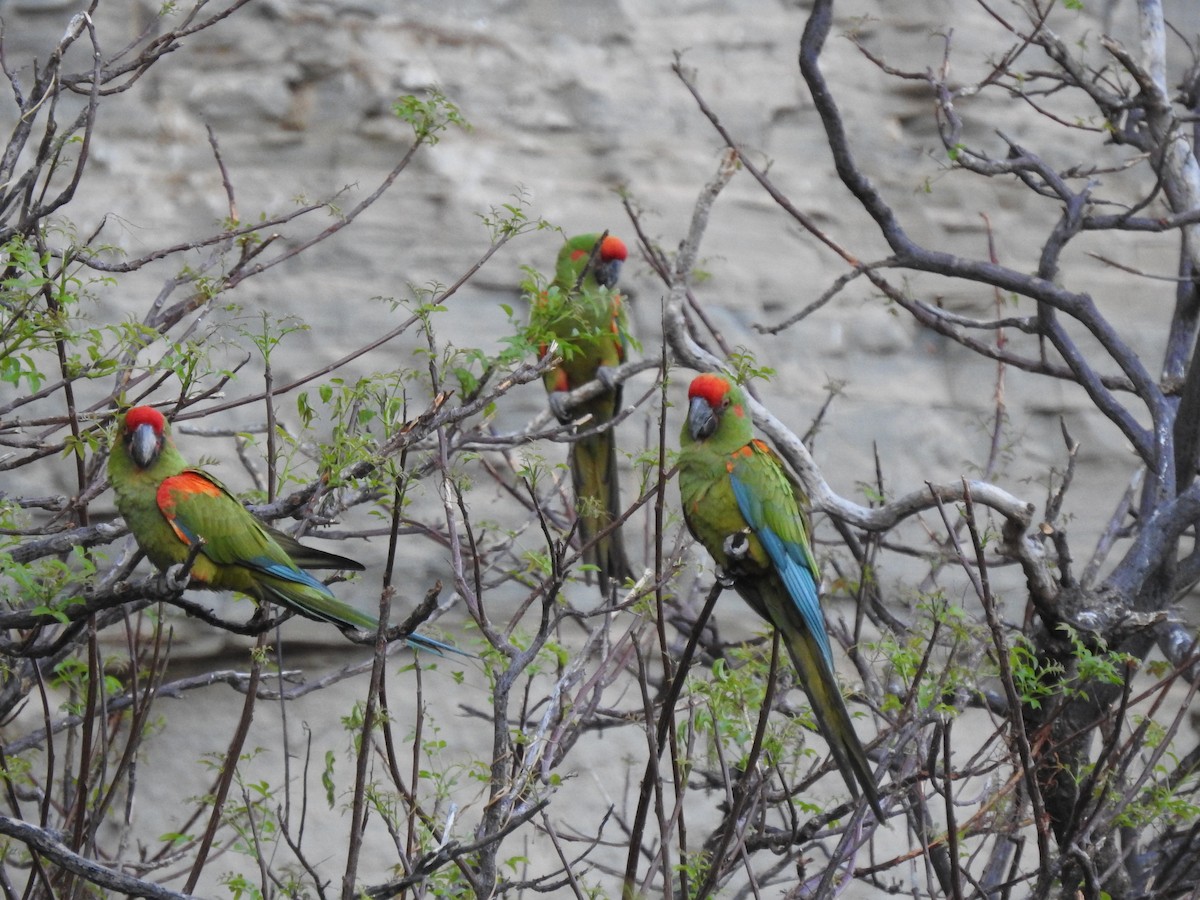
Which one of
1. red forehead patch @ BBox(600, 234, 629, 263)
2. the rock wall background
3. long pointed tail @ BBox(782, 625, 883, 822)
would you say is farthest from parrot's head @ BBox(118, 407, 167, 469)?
the rock wall background

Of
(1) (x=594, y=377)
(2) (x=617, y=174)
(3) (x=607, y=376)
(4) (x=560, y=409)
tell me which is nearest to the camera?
(3) (x=607, y=376)

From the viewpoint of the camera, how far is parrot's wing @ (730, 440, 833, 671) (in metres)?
2.52

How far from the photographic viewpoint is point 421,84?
505 centimetres

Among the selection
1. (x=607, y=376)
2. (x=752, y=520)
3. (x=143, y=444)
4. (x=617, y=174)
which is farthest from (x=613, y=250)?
(x=143, y=444)

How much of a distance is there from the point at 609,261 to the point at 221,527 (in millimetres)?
2055

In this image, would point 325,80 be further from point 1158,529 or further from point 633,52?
point 1158,529

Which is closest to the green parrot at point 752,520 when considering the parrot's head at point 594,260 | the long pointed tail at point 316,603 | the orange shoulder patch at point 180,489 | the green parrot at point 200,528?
the long pointed tail at point 316,603

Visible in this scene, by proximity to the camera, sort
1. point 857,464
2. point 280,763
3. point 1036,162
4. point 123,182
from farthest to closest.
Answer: point 857,464
point 123,182
point 280,763
point 1036,162

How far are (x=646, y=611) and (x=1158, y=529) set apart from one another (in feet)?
4.96

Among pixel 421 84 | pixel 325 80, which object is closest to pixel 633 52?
pixel 421 84

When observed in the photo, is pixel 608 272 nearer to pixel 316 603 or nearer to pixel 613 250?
pixel 613 250

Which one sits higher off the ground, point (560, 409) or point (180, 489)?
point (560, 409)

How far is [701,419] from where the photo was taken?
2.72 metres

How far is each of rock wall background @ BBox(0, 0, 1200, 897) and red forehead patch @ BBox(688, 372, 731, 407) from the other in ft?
7.12
